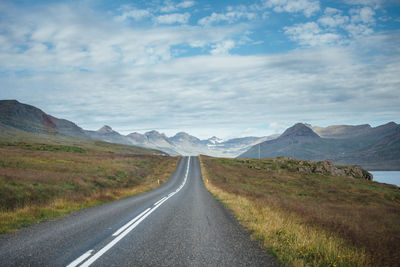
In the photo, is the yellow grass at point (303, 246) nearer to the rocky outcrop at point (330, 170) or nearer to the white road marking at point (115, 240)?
the white road marking at point (115, 240)

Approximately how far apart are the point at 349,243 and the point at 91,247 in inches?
273

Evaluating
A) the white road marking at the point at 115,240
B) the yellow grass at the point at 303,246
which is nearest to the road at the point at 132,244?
the white road marking at the point at 115,240

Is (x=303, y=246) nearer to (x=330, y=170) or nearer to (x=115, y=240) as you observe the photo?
(x=115, y=240)

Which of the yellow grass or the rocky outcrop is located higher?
the yellow grass

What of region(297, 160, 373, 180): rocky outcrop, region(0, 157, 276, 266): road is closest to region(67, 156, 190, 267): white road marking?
region(0, 157, 276, 266): road

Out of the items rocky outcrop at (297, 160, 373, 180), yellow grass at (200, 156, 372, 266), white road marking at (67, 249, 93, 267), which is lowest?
rocky outcrop at (297, 160, 373, 180)

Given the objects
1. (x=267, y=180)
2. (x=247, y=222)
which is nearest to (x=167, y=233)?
(x=247, y=222)

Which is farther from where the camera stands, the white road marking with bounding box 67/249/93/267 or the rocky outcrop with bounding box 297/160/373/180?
the rocky outcrop with bounding box 297/160/373/180

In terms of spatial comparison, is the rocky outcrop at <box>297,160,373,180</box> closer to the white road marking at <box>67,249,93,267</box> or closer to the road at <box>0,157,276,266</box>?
the road at <box>0,157,276,266</box>

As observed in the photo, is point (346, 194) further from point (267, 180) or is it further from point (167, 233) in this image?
point (167, 233)

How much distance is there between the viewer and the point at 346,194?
3997 centimetres

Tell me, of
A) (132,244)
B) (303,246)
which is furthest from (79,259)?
(303,246)

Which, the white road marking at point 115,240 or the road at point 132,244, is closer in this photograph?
the white road marking at point 115,240

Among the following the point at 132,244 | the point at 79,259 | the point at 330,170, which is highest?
the point at 79,259
